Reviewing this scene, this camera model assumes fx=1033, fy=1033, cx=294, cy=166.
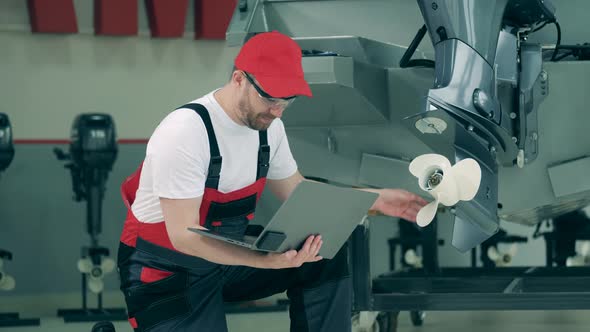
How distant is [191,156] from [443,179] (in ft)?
2.25

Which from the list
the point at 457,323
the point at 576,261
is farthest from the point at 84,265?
the point at 576,261

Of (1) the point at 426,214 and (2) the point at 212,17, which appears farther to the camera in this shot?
(2) the point at 212,17

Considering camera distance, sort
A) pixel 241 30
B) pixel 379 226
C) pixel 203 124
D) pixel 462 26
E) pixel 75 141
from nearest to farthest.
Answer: pixel 203 124 → pixel 462 26 → pixel 241 30 → pixel 75 141 → pixel 379 226

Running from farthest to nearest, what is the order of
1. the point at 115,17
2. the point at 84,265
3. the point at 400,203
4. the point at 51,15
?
the point at 115,17, the point at 51,15, the point at 84,265, the point at 400,203

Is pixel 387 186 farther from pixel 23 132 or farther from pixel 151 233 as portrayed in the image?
pixel 23 132

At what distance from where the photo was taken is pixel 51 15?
6.33 metres

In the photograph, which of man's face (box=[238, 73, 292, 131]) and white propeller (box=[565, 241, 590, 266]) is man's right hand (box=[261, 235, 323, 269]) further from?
white propeller (box=[565, 241, 590, 266])

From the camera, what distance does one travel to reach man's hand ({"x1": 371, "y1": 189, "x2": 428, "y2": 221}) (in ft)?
9.96

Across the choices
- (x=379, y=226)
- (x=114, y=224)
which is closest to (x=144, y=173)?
(x=114, y=224)

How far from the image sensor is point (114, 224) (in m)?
6.51

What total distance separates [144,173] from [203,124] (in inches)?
8.4

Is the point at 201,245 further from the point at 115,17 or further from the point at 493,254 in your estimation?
the point at 115,17

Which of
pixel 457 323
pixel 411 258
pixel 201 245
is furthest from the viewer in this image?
pixel 411 258

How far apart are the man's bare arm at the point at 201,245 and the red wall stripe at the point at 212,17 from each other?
4155 mm
